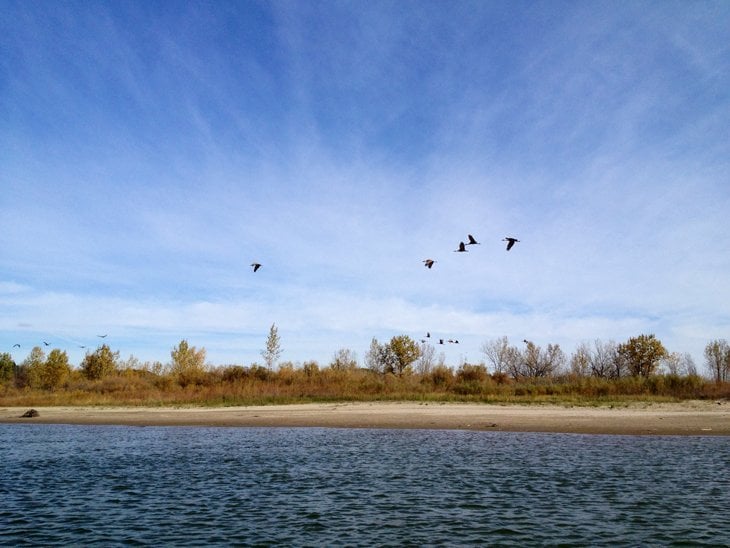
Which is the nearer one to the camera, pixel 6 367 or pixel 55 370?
pixel 55 370

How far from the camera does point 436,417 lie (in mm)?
36219

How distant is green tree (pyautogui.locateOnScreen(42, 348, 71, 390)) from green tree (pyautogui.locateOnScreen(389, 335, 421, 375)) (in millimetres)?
48586

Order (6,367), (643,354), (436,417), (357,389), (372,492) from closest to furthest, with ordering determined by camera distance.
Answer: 1. (372,492)
2. (436,417)
3. (357,389)
4. (643,354)
5. (6,367)

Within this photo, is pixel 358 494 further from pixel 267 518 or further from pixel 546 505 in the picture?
pixel 546 505

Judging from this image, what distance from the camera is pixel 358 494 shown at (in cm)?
1573

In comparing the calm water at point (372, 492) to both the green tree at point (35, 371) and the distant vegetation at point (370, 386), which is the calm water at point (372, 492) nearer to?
the distant vegetation at point (370, 386)

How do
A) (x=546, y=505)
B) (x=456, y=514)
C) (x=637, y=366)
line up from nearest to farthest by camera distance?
(x=456, y=514), (x=546, y=505), (x=637, y=366)

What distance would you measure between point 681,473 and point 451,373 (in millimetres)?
37052

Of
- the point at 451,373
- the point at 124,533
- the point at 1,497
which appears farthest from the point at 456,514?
the point at 451,373

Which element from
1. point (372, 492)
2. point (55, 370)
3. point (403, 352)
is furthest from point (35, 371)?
point (372, 492)

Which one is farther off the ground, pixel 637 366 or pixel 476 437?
pixel 637 366

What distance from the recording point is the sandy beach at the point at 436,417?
104 feet

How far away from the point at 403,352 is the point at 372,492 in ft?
212

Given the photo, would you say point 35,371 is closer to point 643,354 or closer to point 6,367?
point 6,367
